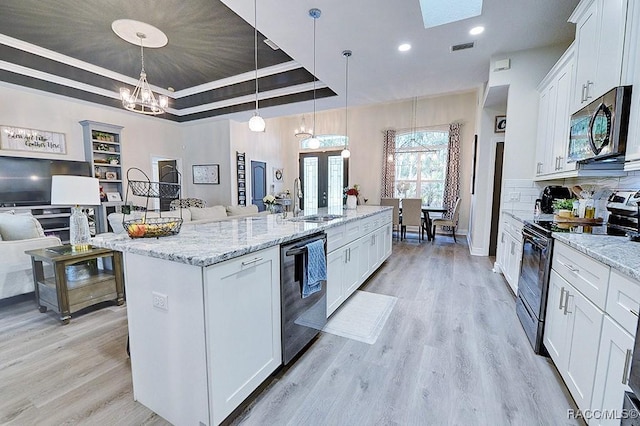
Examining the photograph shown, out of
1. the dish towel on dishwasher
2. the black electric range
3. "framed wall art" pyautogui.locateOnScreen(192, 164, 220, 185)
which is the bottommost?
the dish towel on dishwasher

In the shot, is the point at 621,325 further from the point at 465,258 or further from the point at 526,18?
the point at 465,258

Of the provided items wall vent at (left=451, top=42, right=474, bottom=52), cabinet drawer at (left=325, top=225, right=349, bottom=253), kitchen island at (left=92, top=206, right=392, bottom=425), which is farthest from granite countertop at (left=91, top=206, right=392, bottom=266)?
wall vent at (left=451, top=42, right=474, bottom=52)

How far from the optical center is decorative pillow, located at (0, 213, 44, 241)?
287cm

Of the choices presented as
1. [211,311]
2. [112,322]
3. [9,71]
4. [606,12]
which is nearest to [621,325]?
[211,311]

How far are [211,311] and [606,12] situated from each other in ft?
10.6

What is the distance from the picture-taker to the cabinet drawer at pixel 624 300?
106 centimetres

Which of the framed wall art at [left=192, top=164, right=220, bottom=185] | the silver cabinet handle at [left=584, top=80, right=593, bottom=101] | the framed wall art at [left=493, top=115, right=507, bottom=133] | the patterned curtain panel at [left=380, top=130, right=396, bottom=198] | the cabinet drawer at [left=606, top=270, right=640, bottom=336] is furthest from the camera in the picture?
the patterned curtain panel at [left=380, top=130, right=396, bottom=198]

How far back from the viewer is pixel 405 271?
13.1ft

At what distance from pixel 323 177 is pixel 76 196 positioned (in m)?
6.83

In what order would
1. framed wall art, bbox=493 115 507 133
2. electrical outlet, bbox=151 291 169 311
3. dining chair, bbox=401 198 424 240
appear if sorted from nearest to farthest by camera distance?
electrical outlet, bbox=151 291 169 311
framed wall art, bbox=493 115 507 133
dining chair, bbox=401 198 424 240

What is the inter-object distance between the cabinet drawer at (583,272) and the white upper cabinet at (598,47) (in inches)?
45.4

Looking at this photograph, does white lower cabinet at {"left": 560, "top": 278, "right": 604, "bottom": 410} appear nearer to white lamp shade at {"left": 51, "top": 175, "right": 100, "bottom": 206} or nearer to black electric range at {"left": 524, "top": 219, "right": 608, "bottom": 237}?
black electric range at {"left": 524, "top": 219, "right": 608, "bottom": 237}

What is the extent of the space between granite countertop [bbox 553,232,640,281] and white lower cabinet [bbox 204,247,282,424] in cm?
163

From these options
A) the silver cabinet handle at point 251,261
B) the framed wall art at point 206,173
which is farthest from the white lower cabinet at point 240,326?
the framed wall art at point 206,173
